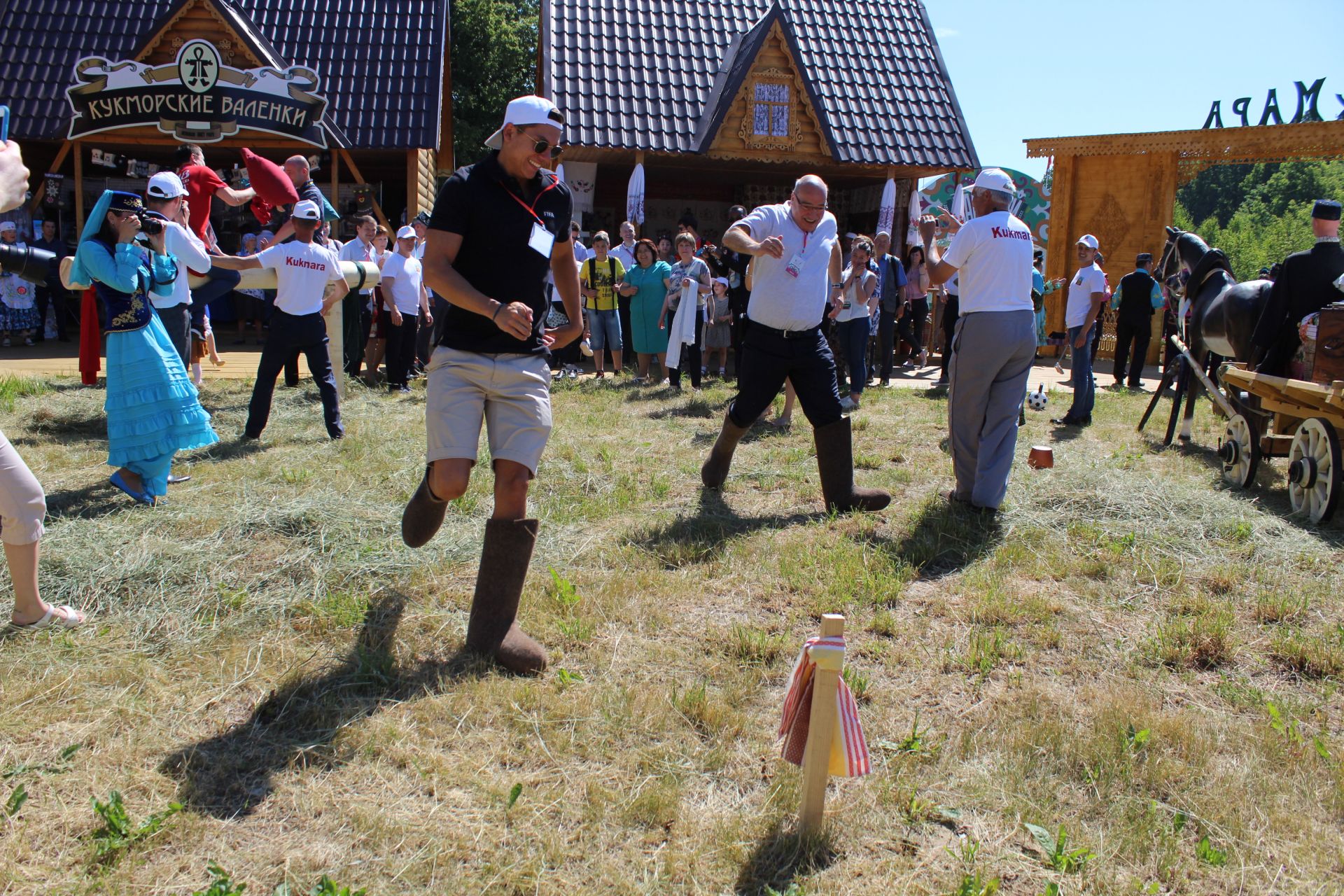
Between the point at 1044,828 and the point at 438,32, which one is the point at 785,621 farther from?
the point at 438,32

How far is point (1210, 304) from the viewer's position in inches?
303

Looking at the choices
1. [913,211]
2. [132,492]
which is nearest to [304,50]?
[913,211]

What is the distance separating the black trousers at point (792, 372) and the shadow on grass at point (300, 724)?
2.69m

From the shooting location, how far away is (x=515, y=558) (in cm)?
355

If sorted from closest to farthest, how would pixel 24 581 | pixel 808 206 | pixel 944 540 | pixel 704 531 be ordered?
1. pixel 24 581
2. pixel 944 540
3. pixel 704 531
4. pixel 808 206

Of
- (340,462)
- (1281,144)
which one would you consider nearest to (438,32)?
(340,462)

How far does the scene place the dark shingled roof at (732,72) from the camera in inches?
640

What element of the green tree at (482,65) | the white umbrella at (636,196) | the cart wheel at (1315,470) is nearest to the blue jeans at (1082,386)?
the cart wheel at (1315,470)

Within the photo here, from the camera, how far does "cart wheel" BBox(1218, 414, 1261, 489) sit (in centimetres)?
646

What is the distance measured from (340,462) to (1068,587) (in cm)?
470

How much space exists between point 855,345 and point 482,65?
26225 mm

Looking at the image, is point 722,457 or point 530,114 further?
point 722,457

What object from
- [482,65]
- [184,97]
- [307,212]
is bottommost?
[307,212]

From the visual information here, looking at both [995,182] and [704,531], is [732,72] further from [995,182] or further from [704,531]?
[704,531]
